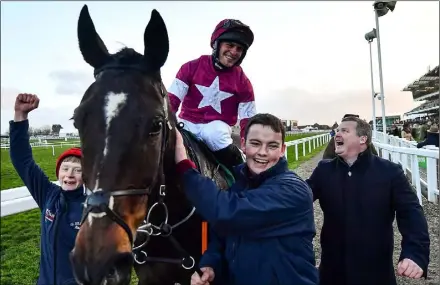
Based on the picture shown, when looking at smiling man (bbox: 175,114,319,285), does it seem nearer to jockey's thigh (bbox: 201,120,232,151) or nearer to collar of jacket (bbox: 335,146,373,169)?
collar of jacket (bbox: 335,146,373,169)

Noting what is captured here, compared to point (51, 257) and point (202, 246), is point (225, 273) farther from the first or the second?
point (51, 257)

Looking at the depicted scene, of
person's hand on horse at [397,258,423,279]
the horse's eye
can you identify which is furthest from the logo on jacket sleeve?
person's hand on horse at [397,258,423,279]

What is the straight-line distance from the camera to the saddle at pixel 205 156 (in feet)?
9.76

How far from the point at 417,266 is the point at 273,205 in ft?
4.06

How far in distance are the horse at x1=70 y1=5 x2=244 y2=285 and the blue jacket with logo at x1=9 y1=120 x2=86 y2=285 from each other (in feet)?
1.72

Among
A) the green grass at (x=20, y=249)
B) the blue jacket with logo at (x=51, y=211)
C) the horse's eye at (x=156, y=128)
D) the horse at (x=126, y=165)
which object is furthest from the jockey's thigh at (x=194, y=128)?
the green grass at (x=20, y=249)

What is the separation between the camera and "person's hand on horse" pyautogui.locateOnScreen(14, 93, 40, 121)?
9.21 ft

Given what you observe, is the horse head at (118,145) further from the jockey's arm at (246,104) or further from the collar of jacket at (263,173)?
the jockey's arm at (246,104)

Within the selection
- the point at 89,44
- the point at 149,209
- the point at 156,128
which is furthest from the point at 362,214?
the point at 89,44

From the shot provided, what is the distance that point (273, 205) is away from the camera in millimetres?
2062

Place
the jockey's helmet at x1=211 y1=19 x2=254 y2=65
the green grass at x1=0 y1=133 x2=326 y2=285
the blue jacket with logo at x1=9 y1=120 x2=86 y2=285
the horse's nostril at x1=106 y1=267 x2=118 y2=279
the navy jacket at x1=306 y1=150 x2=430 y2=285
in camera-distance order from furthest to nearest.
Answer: the green grass at x1=0 y1=133 x2=326 y2=285
the jockey's helmet at x1=211 y1=19 x2=254 y2=65
the navy jacket at x1=306 y1=150 x2=430 y2=285
the blue jacket with logo at x1=9 y1=120 x2=86 y2=285
the horse's nostril at x1=106 y1=267 x2=118 y2=279

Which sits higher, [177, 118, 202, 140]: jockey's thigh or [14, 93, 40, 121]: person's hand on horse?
[14, 93, 40, 121]: person's hand on horse

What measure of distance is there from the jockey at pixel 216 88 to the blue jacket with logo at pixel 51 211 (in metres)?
1.18

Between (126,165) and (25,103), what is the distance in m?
1.38
